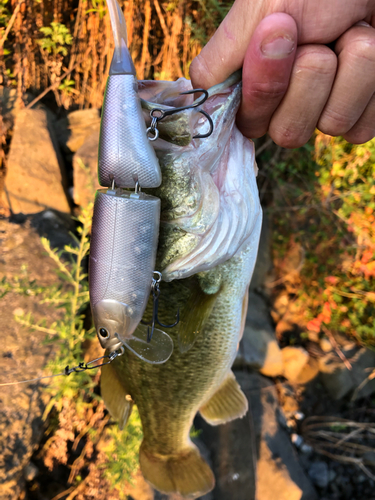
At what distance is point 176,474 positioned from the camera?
1.61m

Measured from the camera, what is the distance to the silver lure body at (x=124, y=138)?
2.35ft

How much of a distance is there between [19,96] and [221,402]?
321cm

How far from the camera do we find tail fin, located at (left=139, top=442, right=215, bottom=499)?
159 cm

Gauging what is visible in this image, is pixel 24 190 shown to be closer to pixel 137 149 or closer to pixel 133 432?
pixel 133 432

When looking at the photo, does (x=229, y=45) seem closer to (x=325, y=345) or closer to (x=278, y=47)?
(x=278, y=47)

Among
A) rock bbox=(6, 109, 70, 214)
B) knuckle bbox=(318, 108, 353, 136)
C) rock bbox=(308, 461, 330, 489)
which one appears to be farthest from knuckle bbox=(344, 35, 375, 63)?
rock bbox=(308, 461, 330, 489)

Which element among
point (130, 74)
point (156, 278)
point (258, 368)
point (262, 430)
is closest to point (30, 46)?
point (130, 74)

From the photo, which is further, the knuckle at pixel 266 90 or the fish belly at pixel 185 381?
the fish belly at pixel 185 381

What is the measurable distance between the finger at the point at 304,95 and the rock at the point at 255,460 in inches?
107

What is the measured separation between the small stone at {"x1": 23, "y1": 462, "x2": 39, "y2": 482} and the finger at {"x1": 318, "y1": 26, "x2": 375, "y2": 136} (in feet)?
8.76

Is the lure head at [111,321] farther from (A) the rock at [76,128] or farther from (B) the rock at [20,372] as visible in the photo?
(A) the rock at [76,128]

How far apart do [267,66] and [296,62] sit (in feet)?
0.37

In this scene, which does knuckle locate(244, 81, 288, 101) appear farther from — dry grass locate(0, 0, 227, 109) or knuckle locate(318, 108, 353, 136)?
dry grass locate(0, 0, 227, 109)

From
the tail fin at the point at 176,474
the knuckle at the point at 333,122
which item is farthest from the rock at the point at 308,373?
the knuckle at the point at 333,122
